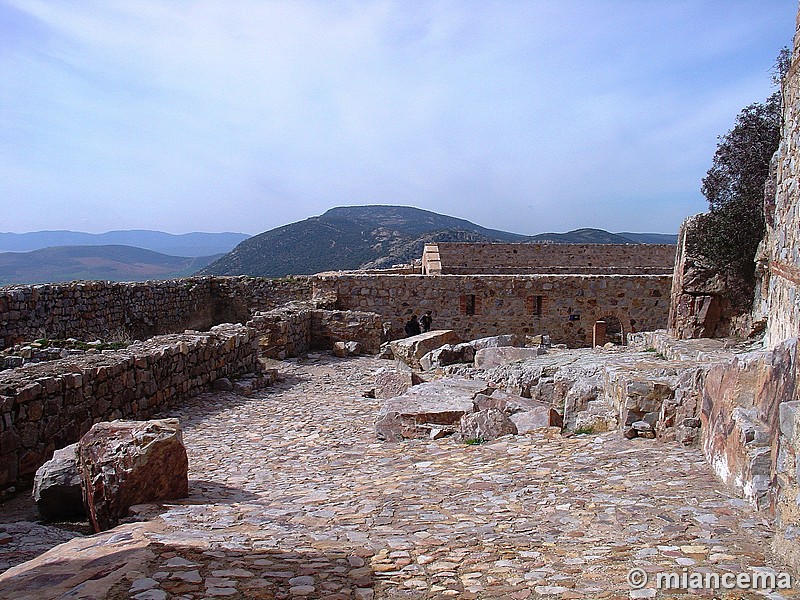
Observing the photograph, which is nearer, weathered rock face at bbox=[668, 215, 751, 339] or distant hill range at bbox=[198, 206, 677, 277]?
weathered rock face at bbox=[668, 215, 751, 339]

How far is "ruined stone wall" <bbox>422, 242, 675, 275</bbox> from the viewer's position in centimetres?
2466

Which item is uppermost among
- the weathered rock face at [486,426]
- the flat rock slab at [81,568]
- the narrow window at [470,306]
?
the narrow window at [470,306]

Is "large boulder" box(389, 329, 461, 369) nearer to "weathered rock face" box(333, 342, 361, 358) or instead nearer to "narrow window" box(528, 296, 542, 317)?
"weathered rock face" box(333, 342, 361, 358)

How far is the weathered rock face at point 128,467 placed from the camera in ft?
15.0

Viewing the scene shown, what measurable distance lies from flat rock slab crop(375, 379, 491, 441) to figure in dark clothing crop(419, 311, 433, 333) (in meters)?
7.88

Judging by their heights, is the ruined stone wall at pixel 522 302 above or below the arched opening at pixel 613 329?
above

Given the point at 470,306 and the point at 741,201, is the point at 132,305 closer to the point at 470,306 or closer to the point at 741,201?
the point at 470,306

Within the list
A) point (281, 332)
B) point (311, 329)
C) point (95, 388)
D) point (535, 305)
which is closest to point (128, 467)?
point (95, 388)

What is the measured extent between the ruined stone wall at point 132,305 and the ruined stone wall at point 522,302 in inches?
114

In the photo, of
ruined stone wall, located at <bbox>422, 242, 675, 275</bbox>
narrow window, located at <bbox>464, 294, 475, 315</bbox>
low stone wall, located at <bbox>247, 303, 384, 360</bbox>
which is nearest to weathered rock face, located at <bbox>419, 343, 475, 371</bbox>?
low stone wall, located at <bbox>247, 303, 384, 360</bbox>

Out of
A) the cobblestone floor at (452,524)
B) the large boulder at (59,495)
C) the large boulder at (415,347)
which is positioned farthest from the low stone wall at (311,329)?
the large boulder at (59,495)

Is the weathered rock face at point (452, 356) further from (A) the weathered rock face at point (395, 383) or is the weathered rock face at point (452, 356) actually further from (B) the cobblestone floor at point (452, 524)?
(B) the cobblestone floor at point (452, 524)

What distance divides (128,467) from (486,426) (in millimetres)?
3646

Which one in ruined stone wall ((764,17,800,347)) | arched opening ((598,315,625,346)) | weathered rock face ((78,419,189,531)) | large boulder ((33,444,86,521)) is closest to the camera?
weathered rock face ((78,419,189,531))
